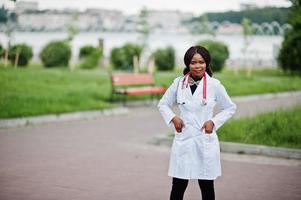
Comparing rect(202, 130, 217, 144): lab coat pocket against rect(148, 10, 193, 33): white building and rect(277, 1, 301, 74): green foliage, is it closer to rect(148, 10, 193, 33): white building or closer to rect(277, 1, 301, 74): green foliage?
rect(277, 1, 301, 74): green foliage

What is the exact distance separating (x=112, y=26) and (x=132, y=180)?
63.9 m

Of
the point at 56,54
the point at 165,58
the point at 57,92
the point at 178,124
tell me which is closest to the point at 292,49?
the point at 165,58

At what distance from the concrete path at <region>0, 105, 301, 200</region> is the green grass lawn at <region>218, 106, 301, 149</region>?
2.52ft

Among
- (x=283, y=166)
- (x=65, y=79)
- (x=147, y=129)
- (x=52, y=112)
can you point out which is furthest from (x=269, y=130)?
(x=65, y=79)

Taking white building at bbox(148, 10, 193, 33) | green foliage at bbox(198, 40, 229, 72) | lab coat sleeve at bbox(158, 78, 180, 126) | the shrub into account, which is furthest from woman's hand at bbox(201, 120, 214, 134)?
white building at bbox(148, 10, 193, 33)

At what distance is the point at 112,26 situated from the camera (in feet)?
232

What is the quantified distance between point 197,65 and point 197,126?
0.52 metres

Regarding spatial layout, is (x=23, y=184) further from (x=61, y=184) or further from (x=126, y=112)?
(x=126, y=112)

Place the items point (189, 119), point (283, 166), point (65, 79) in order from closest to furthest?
1. point (189, 119)
2. point (283, 166)
3. point (65, 79)

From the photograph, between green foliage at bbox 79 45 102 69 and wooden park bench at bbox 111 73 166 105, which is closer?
wooden park bench at bbox 111 73 166 105

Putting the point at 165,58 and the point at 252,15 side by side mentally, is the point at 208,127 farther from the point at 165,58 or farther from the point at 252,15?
the point at 252,15

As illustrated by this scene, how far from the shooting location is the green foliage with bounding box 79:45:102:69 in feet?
131

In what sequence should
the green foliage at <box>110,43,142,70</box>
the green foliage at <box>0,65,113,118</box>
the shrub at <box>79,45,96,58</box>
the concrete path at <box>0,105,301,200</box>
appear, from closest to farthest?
1. the concrete path at <box>0,105,301,200</box>
2. the green foliage at <box>0,65,113,118</box>
3. the green foliage at <box>110,43,142,70</box>
4. the shrub at <box>79,45,96,58</box>

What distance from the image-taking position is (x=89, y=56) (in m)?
40.9
